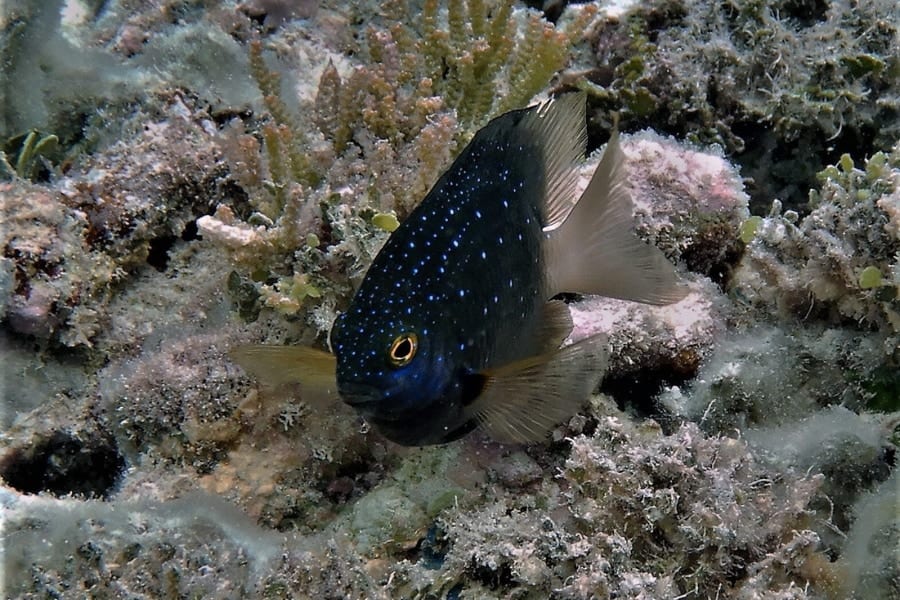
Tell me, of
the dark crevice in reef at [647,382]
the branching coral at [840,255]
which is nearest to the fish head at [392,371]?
the dark crevice in reef at [647,382]

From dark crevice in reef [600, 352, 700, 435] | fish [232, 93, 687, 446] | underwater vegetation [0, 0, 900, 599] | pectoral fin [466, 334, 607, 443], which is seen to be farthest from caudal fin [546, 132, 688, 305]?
dark crevice in reef [600, 352, 700, 435]

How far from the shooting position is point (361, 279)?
117 inches

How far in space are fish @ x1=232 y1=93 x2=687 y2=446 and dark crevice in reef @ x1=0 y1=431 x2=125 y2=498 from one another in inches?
74.9

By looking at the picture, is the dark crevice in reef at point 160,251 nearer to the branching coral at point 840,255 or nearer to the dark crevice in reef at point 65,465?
the dark crevice in reef at point 65,465

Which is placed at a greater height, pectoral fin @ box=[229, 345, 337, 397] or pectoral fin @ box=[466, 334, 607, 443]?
pectoral fin @ box=[466, 334, 607, 443]

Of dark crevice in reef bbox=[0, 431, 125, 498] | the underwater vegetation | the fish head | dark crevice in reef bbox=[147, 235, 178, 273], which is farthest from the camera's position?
dark crevice in reef bbox=[147, 235, 178, 273]

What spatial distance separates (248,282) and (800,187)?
367 cm

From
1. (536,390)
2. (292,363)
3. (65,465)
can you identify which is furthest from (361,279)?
(65,465)

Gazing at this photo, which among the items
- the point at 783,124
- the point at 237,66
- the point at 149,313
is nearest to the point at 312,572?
the point at 149,313

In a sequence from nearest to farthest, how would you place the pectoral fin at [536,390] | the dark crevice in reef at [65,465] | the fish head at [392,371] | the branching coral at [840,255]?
the fish head at [392,371] → the pectoral fin at [536,390] → the branching coral at [840,255] → the dark crevice in reef at [65,465]

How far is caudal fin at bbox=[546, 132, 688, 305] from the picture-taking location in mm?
2258

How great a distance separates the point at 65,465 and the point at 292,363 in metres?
2.30

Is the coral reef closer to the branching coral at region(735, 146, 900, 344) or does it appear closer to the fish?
the branching coral at region(735, 146, 900, 344)

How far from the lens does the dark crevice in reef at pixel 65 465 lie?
3.35 m
